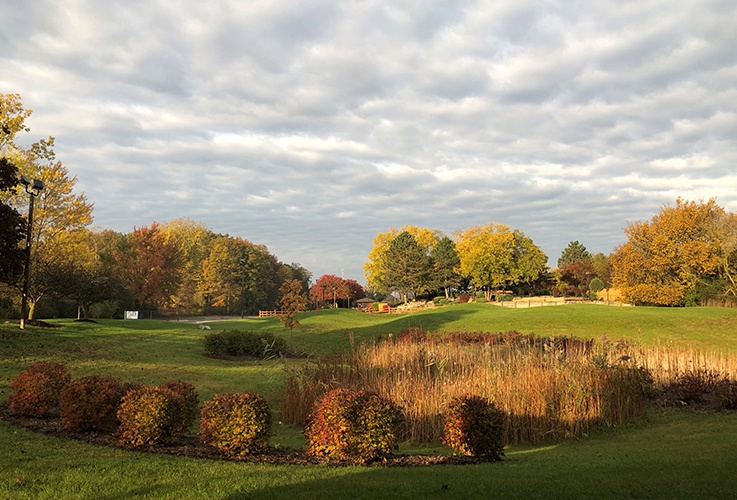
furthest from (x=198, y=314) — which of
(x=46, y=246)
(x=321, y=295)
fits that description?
(x=46, y=246)

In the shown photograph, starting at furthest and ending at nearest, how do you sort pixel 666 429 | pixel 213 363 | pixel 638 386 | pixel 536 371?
pixel 213 363 → pixel 638 386 → pixel 536 371 → pixel 666 429

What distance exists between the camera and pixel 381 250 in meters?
80.2

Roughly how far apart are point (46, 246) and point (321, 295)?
163 feet

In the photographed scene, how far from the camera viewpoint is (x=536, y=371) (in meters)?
10.6

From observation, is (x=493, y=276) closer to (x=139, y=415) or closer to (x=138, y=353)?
(x=138, y=353)

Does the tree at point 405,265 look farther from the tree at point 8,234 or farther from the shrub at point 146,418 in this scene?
the shrub at point 146,418

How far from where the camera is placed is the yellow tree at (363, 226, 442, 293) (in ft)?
255

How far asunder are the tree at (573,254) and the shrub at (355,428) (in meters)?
112

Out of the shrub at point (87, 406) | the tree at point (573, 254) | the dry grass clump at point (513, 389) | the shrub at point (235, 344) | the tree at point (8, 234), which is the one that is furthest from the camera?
the tree at point (573, 254)

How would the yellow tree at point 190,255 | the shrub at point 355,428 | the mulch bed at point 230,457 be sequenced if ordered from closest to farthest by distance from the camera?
1. the mulch bed at point 230,457
2. the shrub at point 355,428
3. the yellow tree at point 190,255

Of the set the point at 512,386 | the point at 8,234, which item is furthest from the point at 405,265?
the point at 512,386

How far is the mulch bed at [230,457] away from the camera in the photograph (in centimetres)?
695

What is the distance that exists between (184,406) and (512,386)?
5.82 m

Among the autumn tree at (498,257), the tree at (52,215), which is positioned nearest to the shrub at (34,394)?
the tree at (52,215)
